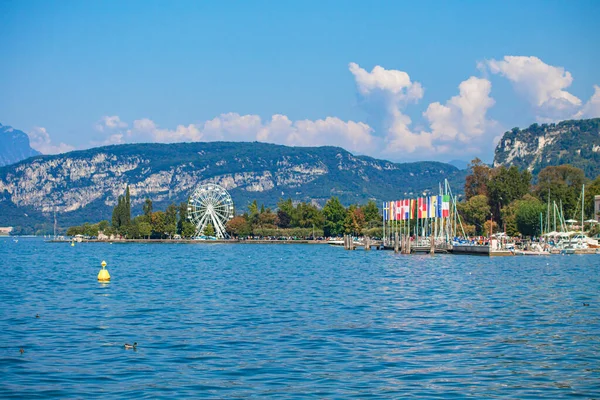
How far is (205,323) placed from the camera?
1339 inches

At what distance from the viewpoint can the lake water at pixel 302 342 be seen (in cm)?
2170

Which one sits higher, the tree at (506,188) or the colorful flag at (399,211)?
the tree at (506,188)

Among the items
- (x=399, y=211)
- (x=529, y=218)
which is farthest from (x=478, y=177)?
(x=399, y=211)

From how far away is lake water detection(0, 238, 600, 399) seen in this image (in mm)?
21703

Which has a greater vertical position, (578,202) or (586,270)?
(578,202)

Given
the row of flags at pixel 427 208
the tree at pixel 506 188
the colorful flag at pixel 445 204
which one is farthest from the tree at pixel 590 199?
the colorful flag at pixel 445 204

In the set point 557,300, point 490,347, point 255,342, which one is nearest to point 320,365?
point 255,342

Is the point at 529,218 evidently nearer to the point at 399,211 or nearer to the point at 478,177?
the point at 399,211

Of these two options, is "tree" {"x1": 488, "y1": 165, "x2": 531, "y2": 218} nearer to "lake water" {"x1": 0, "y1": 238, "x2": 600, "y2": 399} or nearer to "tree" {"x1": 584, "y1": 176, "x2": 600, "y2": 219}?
"tree" {"x1": 584, "y1": 176, "x2": 600, "y2": 219}

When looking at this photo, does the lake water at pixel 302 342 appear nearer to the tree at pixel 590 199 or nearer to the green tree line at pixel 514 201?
the green tree line at pixel 514 201

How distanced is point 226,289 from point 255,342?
23940 millimetres

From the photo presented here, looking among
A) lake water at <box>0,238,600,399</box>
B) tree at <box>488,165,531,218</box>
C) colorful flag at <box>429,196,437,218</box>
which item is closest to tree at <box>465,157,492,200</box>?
tree at <box>488,165,531,218</box>

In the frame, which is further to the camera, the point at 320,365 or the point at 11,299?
the point at 11,299

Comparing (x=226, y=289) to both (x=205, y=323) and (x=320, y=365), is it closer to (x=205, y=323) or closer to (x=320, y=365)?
(x=205, y=323)
